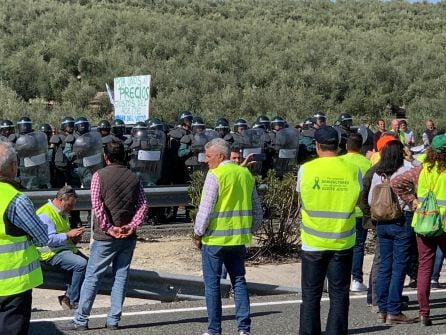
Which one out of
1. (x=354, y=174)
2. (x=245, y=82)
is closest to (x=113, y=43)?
(x=245, y=82)

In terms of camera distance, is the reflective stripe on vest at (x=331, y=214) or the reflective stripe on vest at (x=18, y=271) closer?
the reflective stripe on vest at (x=18, y=271)

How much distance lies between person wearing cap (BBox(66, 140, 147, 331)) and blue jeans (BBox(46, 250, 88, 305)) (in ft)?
3.28

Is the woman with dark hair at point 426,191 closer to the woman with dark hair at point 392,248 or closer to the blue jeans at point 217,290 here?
the woman with dark hair at point 392,248

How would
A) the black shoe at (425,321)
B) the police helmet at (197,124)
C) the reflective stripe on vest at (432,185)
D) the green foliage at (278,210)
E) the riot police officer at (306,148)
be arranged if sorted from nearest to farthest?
the reflective stripe on vest at (432,185) → the black shoe at (425,321) → the green foliage at (278,210) → the police helmet at (197,124) → the riot police officer at (306,148)

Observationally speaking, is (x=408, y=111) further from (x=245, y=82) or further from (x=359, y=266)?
(x=359, y=266)

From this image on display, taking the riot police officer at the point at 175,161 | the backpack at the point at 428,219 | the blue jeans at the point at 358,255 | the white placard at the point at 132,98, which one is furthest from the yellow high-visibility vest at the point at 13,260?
the white placard at the point at 132,98

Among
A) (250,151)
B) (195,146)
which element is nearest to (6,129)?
(195,146)

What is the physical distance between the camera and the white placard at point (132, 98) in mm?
19756

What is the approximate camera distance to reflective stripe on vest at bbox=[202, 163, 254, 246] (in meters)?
7.75

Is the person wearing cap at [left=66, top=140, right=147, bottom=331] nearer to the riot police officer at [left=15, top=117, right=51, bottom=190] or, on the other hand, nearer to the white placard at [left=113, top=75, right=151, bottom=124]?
the riot police officer at [left=15, top=117, right=51, bottom=190]

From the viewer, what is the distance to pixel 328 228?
7129mm

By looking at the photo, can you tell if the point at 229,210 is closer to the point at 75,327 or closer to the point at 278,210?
the point at 75,327

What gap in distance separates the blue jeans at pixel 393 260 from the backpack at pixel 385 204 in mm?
114

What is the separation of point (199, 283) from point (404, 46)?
33.9 meters
